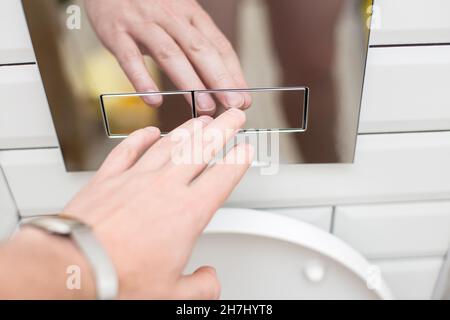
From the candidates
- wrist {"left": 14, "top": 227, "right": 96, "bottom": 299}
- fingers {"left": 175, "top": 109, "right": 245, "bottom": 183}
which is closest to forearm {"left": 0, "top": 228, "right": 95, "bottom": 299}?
wrist {"left": 14, "top": 227, "right": 96, "bottom": 299}

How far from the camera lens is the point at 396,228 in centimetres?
62

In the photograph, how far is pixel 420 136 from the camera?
0.53 m

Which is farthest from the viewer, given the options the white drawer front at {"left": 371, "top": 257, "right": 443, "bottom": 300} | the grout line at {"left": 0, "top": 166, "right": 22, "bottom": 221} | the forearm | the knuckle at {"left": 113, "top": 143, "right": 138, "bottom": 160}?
the white drawer front at {"left": 371, "top": 257, "right": 443, "bottom": 300}

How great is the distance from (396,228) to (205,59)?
43cm

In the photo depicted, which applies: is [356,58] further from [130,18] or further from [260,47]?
[130,18]

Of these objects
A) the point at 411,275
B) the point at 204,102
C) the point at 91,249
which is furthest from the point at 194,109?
the point at 411,275

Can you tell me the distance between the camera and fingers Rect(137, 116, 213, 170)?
0.33 meters

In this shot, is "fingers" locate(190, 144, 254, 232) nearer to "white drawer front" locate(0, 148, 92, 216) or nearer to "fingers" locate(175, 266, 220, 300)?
"fingers" locate(175, 266, 220, 300)

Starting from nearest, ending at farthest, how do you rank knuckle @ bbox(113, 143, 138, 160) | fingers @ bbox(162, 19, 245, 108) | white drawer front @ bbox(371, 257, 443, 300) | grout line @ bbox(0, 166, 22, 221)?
knuckle @ bbox(113, 143, 138, 160)
fingers @ bbox(162, 19, 245, 108)
grout line @ bbox(0, 166, 22, 221)
white drawer front @ bbox(371, 257, 443, 300)

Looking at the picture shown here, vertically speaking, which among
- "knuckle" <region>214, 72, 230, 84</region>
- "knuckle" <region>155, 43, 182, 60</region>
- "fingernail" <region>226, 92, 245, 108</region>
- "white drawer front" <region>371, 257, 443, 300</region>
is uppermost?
"knuckle" <region>155, 43, 182, 60</region>

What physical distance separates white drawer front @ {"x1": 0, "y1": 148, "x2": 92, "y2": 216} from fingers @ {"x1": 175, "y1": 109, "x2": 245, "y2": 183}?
0.29 m

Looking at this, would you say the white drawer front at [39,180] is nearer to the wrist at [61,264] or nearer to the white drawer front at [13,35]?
the white drawer front at [13,35]

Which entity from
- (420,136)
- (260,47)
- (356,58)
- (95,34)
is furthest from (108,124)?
(420,136)
